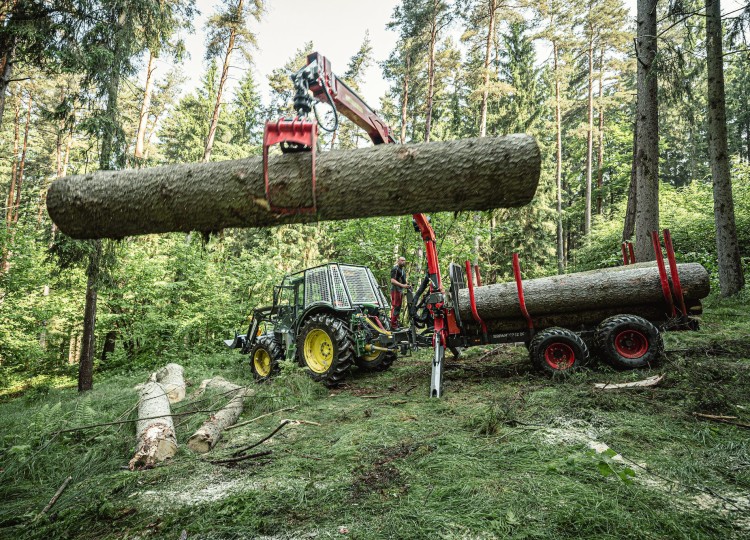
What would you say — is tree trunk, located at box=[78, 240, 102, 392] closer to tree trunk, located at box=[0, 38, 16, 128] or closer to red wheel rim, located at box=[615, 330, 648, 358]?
tree trunk, located at box=[0, 38, 16, 128]

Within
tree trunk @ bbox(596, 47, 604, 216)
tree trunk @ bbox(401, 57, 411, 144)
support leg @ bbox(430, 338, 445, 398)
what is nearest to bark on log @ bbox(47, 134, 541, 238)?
support leg @ bbox(430, 338, 445, 398)

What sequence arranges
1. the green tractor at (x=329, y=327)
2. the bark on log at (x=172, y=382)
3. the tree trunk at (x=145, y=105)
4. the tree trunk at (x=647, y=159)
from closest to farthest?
the green tractor at (x=329, y=327)
the bark on log at (x=172, y=382)
the tree trunk at (x=647, y=159)
the tree trunk at (x=145, y=105)

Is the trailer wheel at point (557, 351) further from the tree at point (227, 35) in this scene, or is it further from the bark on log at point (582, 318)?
the tree at point (227, 35)

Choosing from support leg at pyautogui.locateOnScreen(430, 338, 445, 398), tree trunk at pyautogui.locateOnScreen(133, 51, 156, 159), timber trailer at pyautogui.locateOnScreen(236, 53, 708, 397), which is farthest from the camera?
tree trunk at pyautogui.locateOnScreen(133, 51, 156, 159)

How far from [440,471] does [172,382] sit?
20.4ft

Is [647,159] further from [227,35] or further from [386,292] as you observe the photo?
[227,35]

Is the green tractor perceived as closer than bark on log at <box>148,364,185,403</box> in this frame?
Yes

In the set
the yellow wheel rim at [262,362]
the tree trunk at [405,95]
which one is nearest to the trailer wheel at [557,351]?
the yellow wheel rim at [262,362]

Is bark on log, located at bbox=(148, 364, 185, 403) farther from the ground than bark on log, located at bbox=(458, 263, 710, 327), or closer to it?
closer to it

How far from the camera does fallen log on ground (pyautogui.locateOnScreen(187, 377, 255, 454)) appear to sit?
12.2 ft

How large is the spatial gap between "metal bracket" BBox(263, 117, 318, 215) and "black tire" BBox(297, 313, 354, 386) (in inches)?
169

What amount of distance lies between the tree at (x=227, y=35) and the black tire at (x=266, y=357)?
961 cm

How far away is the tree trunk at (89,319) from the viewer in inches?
311

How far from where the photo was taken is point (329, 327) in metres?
6.25
